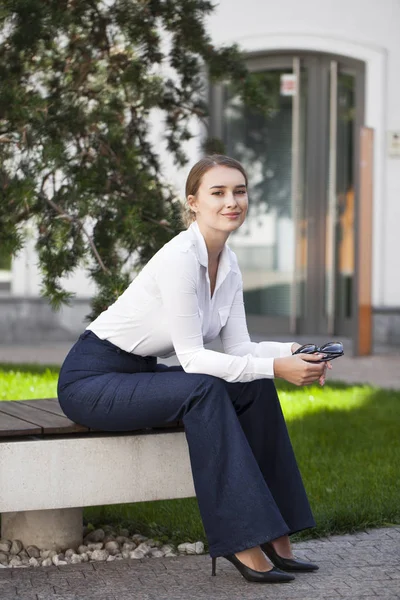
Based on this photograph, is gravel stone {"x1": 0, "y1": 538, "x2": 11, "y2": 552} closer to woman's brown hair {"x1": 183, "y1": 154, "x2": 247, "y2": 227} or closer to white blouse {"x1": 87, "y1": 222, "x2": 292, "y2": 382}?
white blouse {"x1": 87, "y1": 222, "x2": 292, "y2": 382}

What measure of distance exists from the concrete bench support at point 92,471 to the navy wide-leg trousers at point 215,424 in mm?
94

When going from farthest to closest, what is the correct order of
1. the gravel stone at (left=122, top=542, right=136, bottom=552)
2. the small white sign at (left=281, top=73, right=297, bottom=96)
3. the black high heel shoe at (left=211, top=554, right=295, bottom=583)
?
the small white sign at (left=281, top=73, right=297, bottom=96) → the gravel stone at (left=122, top=542, right=136, bottom=552) → the black high heel shoe at (left=211, top=554, right=295, bottom=583)

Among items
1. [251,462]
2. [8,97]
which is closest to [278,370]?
[251,462]

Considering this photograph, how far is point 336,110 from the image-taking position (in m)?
12.2

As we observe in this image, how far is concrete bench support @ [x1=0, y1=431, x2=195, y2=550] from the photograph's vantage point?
3928mm

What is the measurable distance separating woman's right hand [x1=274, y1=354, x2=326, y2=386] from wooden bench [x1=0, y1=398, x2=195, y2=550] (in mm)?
468

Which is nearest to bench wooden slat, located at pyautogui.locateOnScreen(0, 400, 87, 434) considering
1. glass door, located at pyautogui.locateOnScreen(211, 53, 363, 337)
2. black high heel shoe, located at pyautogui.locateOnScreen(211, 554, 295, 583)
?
black high heel shoe, located at pyautogui.locateOnScreen(211, 554, 295, 583)

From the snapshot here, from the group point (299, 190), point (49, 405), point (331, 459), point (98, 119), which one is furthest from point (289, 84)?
point (49, 405)

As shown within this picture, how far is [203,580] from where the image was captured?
3895 millimetres

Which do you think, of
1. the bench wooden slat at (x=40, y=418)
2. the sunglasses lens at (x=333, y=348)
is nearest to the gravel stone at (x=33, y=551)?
the bench wooden slat at (x=40, y=418)

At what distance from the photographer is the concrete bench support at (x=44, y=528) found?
4.30 metres

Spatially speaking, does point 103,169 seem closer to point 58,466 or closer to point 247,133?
point 58,466

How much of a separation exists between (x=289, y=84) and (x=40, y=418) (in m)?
8.63

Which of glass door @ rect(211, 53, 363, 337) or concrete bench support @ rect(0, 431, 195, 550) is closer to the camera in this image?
concrete bench support @ rect(0, 431, 195, 550)
